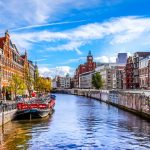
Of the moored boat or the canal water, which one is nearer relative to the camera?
the canal water

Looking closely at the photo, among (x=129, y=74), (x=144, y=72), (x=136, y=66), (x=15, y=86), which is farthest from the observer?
(x=129, y=74)

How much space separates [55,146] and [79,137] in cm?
763

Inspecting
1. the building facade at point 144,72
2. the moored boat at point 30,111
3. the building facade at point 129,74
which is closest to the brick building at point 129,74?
the building facade at point 129,74

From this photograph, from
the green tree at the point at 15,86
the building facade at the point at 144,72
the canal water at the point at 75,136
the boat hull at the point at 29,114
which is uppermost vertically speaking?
the building facade at the point at 144,72

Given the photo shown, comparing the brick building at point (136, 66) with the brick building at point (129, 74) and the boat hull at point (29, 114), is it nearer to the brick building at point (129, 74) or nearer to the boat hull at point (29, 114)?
the brick building at point (129, 74)

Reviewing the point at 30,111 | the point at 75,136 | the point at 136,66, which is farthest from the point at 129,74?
the point at 75,136

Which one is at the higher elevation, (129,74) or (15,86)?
(129,74)

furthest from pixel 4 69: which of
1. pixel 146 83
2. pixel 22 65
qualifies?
pixel 146 83

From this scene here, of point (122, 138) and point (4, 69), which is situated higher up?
point (4, 69)

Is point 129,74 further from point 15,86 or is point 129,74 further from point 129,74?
point 15,86

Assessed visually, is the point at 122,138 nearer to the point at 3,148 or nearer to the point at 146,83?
the point at 3,148

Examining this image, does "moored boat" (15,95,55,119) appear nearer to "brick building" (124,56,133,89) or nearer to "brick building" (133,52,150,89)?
"brick building" (133,52,150,89)

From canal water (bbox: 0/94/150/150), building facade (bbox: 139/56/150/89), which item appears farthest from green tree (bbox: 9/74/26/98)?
building facade (bbox: 139/56/150/89)

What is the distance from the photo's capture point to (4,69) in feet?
366
